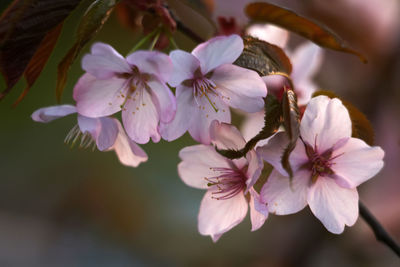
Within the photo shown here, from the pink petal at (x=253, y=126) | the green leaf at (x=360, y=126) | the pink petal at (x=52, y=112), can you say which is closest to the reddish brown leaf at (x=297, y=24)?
the green leaf at (x=360, y=126)

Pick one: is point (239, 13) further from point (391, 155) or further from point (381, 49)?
point (391, 155)

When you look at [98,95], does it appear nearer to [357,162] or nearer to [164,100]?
[164,100]

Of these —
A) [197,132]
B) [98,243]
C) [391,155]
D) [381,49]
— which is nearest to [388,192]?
[391,155]

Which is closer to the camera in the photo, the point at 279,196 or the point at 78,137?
the point at 279,196

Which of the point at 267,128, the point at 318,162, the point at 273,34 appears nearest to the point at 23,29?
the point at 267,128

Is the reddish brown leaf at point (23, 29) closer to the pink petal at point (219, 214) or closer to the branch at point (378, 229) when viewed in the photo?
the pink petal at point (219, 214)

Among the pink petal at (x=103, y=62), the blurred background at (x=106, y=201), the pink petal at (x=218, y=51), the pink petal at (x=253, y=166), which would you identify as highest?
the pink petal at (x=218, y=51)
